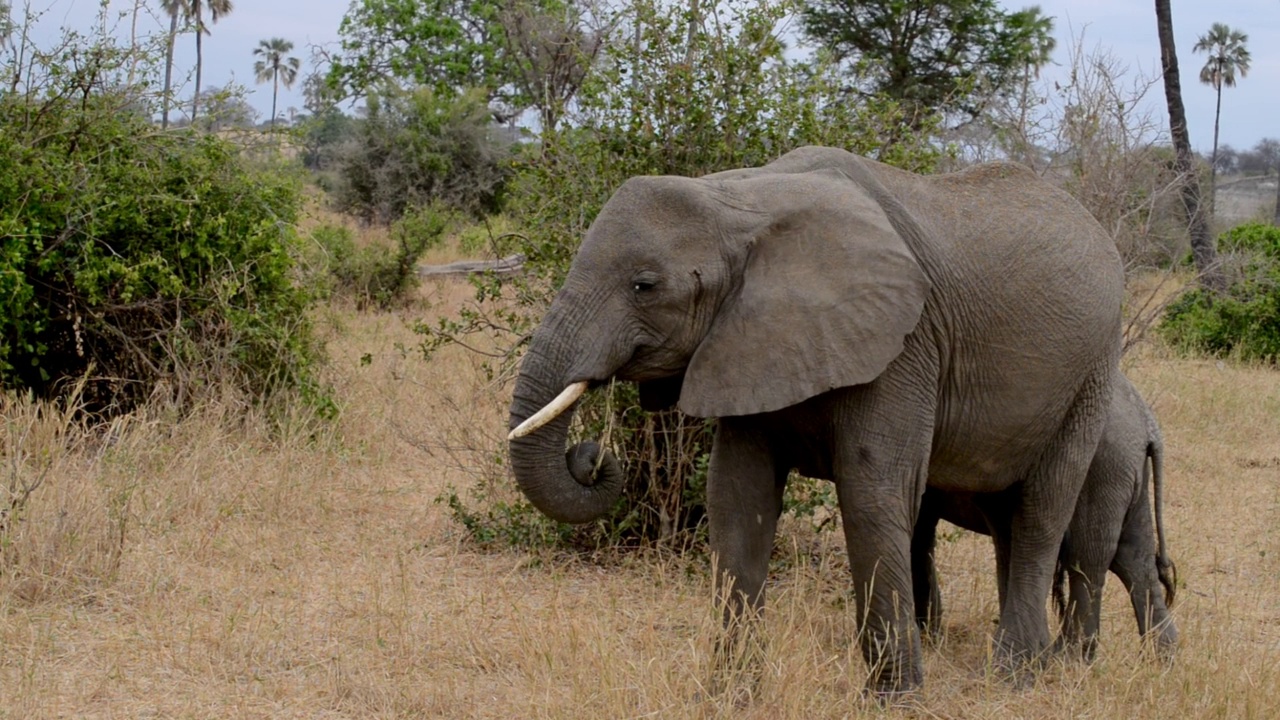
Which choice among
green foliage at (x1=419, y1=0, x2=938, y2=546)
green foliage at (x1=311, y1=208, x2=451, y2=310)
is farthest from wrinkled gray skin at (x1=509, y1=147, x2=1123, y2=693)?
green foliage at (x1=311, y1=208, x2=451, y2=310)

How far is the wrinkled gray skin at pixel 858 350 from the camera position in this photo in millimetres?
4227

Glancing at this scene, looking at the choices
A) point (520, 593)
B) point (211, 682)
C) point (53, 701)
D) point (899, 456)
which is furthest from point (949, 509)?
point (53, 701)

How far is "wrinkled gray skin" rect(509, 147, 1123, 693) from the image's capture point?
4.23 metres

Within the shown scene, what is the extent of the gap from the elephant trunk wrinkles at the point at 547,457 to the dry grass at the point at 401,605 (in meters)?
0.60

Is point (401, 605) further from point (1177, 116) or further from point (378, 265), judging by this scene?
point (1177, 116)

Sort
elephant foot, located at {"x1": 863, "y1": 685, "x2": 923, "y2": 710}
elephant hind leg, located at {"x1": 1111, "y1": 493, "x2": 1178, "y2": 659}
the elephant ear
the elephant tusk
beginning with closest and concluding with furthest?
the elephant tusk, the elephant ear, elephant foot, located at {"x1": 863, "y1": 685, "x2": 923, "y2": 710}, elephant hind leg, located at {"x1": 1111, "y1": 493, "x2": 1178, "y2": 659}

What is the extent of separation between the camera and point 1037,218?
16.0 feet

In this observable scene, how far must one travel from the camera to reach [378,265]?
49.2 ft

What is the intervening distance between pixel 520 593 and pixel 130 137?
13.6ft

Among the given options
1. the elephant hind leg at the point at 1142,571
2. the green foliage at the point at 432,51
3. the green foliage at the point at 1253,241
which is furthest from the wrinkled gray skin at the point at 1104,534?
the green foliage at the point at 432,51

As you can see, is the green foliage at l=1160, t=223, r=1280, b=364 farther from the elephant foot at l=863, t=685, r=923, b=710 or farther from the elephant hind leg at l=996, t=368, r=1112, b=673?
the elephant foot at l=863, t=685, r=923, b=710

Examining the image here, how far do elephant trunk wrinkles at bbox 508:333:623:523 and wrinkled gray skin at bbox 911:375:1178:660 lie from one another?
1700 millimetres

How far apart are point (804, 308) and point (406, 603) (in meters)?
2.22

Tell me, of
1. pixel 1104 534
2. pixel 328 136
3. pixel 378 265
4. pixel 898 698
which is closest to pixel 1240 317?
pixel 378 265
